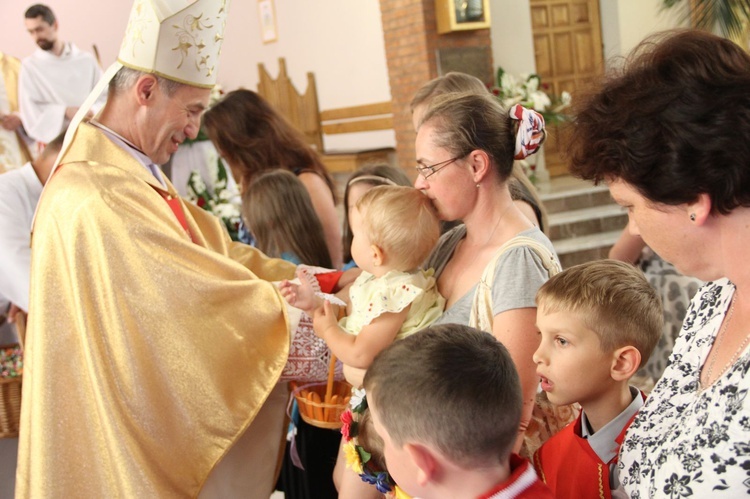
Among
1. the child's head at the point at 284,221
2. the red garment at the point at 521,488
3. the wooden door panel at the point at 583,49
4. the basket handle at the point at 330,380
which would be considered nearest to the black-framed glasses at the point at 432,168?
the basket handle at the point at 330,380

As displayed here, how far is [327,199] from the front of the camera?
3.81 m

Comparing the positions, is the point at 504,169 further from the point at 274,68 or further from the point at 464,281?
the point at 274,68

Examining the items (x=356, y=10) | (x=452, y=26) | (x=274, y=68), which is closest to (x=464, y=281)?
(x=452, y=26)

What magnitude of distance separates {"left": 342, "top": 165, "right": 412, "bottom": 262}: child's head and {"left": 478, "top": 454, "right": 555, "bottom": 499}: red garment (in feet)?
6.23

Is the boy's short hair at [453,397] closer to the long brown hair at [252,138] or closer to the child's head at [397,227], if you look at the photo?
the child's head at [397,227]

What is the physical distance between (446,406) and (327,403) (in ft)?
3.55

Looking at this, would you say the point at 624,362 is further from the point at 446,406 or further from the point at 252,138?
the point at 252,138

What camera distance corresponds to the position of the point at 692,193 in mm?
1218

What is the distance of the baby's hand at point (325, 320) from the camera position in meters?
2.25

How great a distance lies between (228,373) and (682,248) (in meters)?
1.58

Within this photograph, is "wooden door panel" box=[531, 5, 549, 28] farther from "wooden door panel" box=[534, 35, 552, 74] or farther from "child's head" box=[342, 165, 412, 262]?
"child's head" box=[342, 165, 412, 262]

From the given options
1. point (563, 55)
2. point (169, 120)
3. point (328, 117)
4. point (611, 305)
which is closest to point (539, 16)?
point (563, 55)

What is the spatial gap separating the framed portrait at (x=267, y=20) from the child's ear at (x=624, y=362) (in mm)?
9993

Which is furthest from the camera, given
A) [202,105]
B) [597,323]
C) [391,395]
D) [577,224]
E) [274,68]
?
[274,68]
